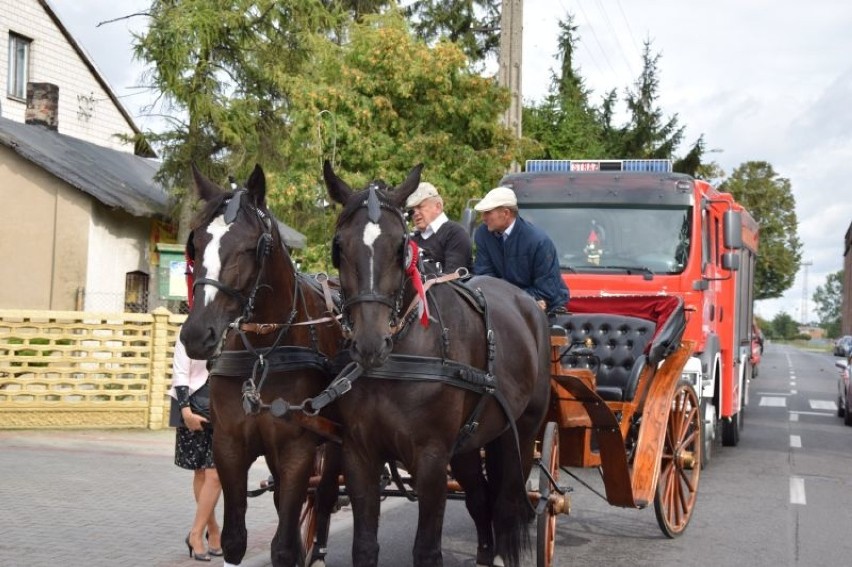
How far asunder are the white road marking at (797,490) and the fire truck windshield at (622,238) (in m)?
2.59

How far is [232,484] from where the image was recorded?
219 inches

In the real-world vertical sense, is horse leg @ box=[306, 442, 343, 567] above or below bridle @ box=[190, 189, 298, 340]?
below

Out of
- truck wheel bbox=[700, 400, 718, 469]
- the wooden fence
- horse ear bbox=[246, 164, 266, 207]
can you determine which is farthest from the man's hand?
the wooden fence

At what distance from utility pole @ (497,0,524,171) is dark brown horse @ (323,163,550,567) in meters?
14.2

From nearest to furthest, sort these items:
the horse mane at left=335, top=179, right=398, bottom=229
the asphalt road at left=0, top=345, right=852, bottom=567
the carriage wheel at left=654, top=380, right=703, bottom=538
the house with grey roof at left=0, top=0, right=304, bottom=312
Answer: the horse mane at left=335, top=179, right=398, bottom=229 < the asphalt road at left=0, top=345, right=852, bottom=567 < the carriage wheel at left=654, top=380, right=703, bottom=538 < the house with grey roof at left=0, top=0, right=304, bottom=312

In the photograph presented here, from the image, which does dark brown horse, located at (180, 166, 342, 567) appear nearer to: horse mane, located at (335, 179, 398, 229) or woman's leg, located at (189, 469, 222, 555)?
horse mane, located at (335, 179, 398, 229)

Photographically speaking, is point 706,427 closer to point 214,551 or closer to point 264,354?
point 214,551

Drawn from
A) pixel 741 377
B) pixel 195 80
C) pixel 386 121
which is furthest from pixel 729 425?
pixel 195 80

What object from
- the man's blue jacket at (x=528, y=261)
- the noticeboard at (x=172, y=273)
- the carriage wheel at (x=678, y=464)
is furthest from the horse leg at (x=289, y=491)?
the noticeboard at (x=172, y=273)

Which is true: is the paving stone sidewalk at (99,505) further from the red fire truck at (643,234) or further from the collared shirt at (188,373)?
the red fire truck at (643,234)

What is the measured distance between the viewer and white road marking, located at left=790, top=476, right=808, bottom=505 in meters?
11.1

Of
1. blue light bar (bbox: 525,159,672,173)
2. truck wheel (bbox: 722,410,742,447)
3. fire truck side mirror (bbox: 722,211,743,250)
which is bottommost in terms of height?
truck wheel (bbox: 722,410,742,447)

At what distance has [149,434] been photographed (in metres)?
15.0

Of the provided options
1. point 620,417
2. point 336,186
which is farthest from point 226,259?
point 620,417
